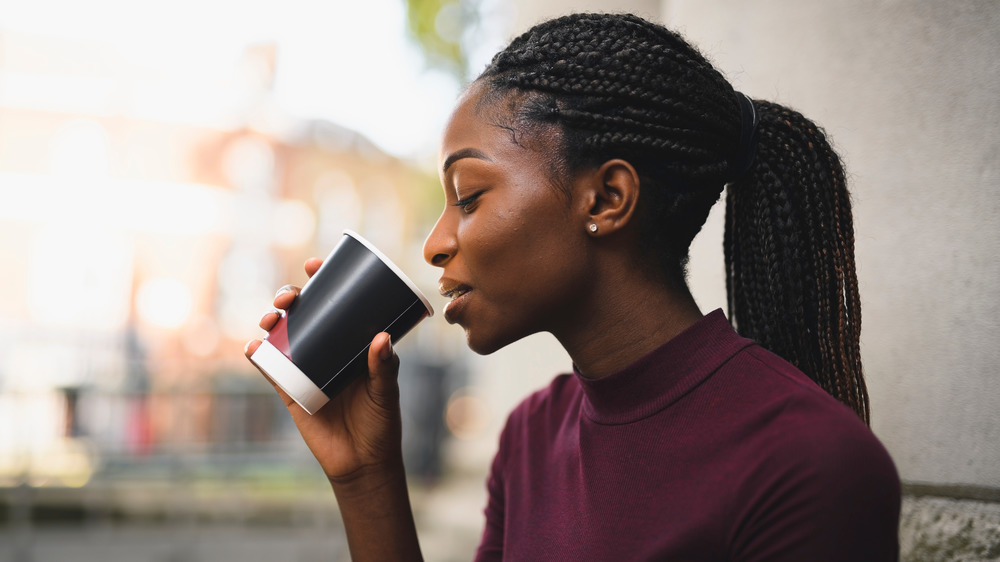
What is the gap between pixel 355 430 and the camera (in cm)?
173

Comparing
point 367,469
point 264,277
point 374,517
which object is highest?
point 264,277

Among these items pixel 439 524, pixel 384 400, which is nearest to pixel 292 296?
pixel 384 400

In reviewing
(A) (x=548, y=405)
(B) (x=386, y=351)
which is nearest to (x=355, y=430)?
(B) (x=386, y=351)

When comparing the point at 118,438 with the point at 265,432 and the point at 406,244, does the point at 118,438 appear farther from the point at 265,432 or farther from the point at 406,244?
the point at 406,244

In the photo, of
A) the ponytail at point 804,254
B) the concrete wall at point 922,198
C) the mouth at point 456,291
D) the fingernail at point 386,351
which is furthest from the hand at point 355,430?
the concrete wall at point 922,198

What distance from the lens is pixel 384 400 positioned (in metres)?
1.65

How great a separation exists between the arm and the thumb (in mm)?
33

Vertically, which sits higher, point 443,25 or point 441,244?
point 443,25

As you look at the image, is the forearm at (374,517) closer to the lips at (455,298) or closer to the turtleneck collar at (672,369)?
the lips at (455,298)

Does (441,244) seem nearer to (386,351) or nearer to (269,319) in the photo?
(386,351)

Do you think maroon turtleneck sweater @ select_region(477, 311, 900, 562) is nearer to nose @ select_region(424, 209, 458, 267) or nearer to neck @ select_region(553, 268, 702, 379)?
neck @ select_region(553, 268, 702, 379)

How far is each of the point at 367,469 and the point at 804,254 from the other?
1.08 m

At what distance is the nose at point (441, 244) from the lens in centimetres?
147

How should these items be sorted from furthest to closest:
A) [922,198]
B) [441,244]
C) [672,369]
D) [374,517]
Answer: [374,517], [922,198], [441,244], [672,369]
